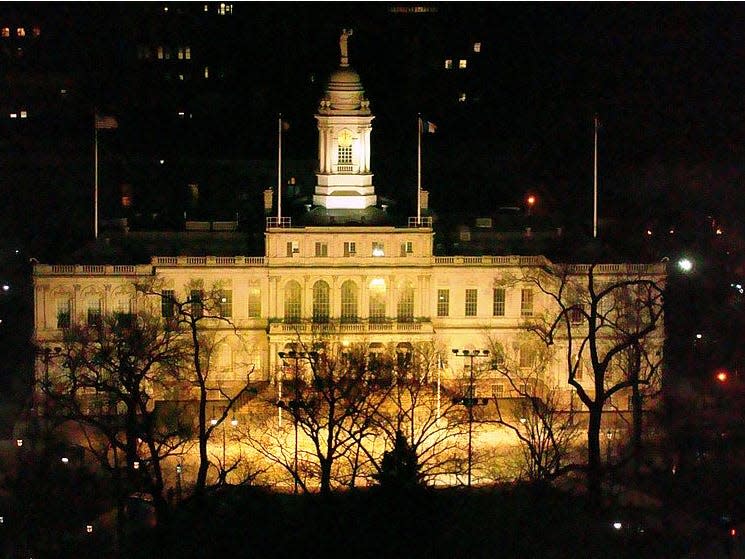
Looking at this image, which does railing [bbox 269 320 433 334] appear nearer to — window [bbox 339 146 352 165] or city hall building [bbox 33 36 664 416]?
city hall building [bbox 33 36 664 416]

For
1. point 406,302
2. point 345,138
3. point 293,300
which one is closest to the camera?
point 293,300

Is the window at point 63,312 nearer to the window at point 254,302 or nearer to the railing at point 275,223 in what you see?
the window at point 254,302

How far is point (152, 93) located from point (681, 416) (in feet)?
247

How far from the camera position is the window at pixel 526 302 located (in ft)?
369

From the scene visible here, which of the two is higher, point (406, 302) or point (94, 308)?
point (406, 302)

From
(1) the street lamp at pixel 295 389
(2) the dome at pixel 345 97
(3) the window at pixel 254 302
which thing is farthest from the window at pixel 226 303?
(2) the dome at pixel 345 97

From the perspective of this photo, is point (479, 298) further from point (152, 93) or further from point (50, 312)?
point (152, 93)

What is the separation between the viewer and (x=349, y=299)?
112250mm

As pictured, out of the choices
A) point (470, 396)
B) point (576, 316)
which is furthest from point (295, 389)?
point (576, 316)

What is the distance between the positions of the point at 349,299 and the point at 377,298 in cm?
119

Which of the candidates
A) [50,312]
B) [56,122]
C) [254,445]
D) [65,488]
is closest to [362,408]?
[254,445]

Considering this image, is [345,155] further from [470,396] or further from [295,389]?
[295,389]

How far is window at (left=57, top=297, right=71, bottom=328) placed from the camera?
11019cm

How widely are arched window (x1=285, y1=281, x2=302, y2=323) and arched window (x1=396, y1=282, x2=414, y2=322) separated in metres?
4.19
